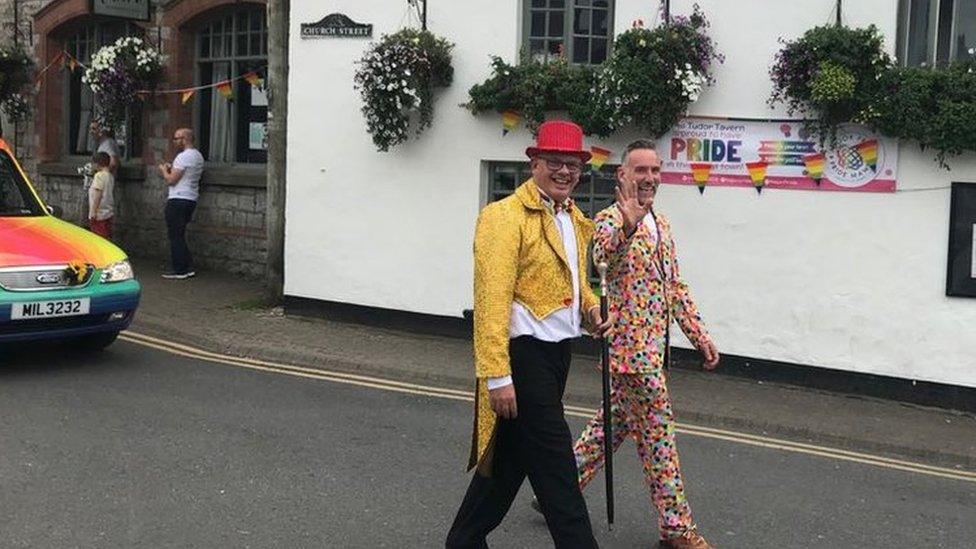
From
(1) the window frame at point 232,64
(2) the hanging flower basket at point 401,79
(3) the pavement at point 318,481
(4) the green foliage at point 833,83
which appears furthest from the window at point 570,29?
(1) the window frame at point 232,64

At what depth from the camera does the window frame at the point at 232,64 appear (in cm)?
1426

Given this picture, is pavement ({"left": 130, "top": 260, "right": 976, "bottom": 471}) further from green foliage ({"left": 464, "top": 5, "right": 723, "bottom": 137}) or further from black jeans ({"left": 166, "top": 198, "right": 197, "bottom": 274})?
green foliage ({"left": 464, "top": 5, "right": 723, "bottom": 137})

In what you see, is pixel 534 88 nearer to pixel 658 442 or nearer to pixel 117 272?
pixel 117 272

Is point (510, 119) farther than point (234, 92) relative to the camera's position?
No

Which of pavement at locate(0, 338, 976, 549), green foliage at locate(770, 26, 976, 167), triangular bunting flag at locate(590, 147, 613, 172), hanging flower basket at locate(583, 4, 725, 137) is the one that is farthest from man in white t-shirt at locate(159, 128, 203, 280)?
green foliage at locate(770, 26, 976, 167)

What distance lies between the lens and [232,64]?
14578 millimetres

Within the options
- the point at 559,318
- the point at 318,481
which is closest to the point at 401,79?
the point at 318,481

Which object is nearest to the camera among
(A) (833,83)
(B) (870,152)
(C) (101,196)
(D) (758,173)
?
(A) (833,83)

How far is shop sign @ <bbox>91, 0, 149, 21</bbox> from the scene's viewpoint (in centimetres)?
1423

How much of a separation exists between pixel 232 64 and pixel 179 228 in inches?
101

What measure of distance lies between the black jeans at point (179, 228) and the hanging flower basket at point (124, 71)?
221 cm

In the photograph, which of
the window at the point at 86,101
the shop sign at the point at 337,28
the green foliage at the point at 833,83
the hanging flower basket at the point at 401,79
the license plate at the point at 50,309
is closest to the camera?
the license plate at the point at 50,309

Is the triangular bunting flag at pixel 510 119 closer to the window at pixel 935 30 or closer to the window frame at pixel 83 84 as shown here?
the window at pixel 935 30

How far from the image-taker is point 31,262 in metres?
7.95
